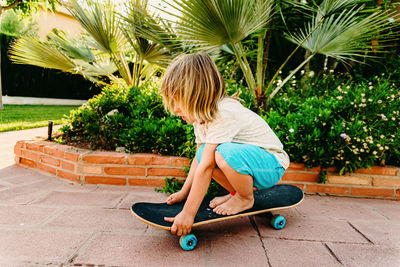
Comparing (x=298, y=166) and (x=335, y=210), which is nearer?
(x=335, y=210)

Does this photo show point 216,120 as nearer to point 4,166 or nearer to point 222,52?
point 222,52

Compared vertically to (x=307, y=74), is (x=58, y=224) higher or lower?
lower

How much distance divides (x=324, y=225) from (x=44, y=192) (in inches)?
80.8

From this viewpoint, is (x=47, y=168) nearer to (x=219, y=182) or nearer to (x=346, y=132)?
(x=219, y=182)

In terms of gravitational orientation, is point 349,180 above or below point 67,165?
above

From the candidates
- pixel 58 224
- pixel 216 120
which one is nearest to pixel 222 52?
pixel 216 120

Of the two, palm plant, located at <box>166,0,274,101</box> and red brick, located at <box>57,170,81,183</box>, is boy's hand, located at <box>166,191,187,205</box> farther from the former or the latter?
palm plant, located at <box>166,0,274,101</box>

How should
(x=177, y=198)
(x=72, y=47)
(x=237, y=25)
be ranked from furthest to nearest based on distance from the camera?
(x=72, y=47) → (x=237, y=25) → (x=177, y=198)

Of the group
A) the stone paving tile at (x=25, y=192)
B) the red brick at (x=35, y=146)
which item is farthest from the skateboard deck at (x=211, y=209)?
the red brick at (x=35, y=146)

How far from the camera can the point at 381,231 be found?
1610 millimetres

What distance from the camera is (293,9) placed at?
2926 mm

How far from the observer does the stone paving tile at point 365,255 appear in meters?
1.26

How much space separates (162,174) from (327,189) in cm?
140

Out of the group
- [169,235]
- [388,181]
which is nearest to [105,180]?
[169,235]
